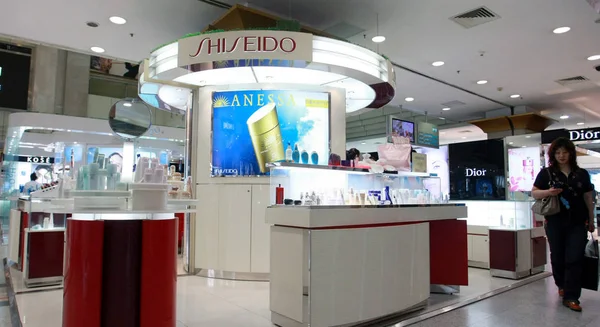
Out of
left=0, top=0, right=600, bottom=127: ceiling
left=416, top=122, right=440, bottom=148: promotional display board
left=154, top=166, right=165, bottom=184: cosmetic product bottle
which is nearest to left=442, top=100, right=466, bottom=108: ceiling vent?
left=416, top=122, right=440, bottom=148: promotional display board

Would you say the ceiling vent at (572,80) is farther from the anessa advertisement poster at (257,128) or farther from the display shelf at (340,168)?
the anessa advertisement poster at (257,128)

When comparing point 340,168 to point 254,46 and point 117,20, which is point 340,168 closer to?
point 254,46

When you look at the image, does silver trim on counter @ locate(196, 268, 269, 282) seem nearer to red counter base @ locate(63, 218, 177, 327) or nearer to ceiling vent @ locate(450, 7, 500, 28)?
red counter base @ locate(63, 218, 177, 327)

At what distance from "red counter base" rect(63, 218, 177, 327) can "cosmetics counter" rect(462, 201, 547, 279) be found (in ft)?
14.1

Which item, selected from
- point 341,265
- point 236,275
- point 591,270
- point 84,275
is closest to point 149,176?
point 84,275

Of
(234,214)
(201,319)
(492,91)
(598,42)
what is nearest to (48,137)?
(234,214)

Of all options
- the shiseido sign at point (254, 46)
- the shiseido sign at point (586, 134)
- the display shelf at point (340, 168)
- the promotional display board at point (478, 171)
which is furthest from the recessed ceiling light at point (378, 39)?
the shiseido sign at point (586, 134)

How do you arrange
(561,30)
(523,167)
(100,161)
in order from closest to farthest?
(100,161) < (561,30) < (523,167)

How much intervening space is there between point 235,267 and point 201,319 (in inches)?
71.1

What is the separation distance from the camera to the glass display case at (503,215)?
18.2ft

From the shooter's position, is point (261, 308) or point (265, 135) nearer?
point (261, 308)

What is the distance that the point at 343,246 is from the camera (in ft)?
10.1

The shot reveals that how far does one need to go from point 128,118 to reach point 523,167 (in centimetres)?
577

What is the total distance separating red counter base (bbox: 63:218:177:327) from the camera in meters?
2.39
